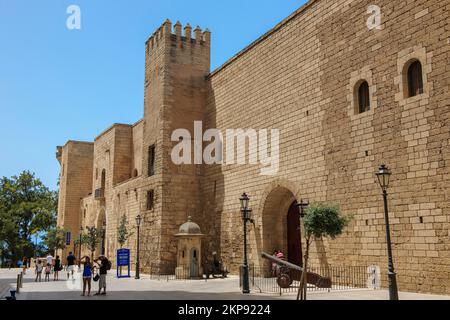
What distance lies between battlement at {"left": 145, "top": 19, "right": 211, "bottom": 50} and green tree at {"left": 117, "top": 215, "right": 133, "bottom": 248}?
32.5ft

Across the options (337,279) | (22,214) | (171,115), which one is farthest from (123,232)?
(22,214)

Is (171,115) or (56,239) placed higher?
(171,115)

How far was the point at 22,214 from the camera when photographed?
47688 millimetres

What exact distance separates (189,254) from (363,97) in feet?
30.7

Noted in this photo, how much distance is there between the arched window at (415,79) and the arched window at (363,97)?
59.1 inches

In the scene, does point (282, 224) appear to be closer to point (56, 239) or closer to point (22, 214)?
point (56, 239)

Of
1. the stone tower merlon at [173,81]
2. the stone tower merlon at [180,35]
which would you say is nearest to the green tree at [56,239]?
the stone tower merlon at [173,81]

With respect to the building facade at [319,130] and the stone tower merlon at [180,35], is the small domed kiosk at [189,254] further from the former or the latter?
the stone tower merlon at [180,35]

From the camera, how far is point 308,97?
16.3 m

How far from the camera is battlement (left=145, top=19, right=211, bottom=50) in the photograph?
75.3ft

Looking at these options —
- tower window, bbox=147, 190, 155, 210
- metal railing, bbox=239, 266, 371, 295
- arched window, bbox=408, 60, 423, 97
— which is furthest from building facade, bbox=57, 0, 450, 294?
metal railing, bbox=239, 266, 371, 295

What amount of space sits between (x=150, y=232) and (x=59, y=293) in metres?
8.49

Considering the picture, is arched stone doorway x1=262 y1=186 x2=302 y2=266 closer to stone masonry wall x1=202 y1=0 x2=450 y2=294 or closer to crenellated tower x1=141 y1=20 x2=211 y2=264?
stone masonry wall x1=202 y1=0 x2=450 y2=294

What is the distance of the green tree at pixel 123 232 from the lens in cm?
2520
